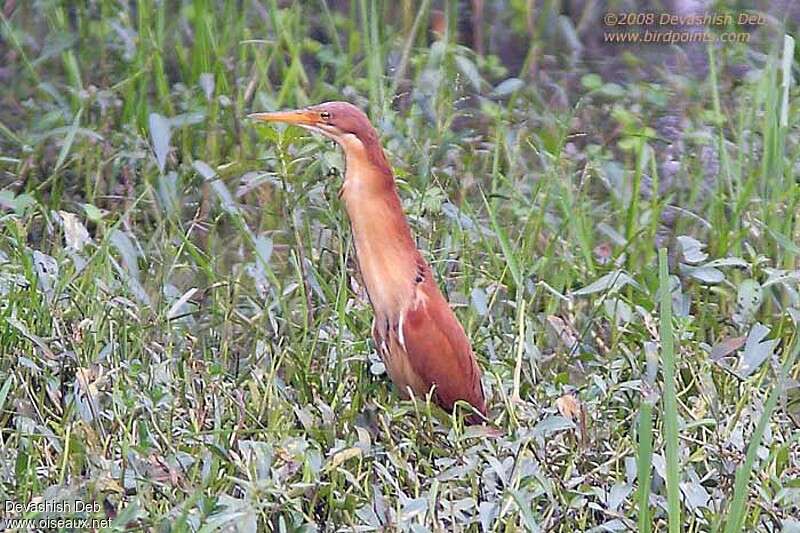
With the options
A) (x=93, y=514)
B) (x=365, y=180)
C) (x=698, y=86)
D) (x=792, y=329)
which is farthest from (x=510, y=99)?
(x=93, y=514)

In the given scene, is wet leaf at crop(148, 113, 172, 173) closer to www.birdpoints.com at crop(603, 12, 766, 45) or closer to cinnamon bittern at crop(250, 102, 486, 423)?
cinnamon bittern at crop(250, 102, 486, 423)

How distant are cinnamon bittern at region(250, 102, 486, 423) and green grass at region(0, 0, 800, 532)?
8 centimetres

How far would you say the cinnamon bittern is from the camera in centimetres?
269

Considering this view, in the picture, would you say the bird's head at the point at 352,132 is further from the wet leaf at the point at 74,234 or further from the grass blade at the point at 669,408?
the wet leaf at the point at 74,234

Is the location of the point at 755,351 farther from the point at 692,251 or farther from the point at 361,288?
the point at 361,288

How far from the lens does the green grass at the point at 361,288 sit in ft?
8.41

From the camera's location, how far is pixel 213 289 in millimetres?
3236

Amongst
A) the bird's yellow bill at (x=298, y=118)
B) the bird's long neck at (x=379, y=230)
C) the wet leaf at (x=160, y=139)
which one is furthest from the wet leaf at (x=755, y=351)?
the wet leaf at (x=160, y=139)

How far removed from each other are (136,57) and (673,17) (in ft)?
5.17

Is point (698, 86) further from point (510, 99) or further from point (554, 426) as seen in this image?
point (554, 426)

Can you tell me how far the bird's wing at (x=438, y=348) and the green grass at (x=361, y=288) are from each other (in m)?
0.06

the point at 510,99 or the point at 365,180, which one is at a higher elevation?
the point at 365,180

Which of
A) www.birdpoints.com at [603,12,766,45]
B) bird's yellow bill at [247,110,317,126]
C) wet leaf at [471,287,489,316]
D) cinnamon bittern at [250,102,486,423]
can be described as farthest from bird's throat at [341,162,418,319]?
www.birdpoints.com at [603,12,766,45]

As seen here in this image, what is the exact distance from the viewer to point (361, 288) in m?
3.32
